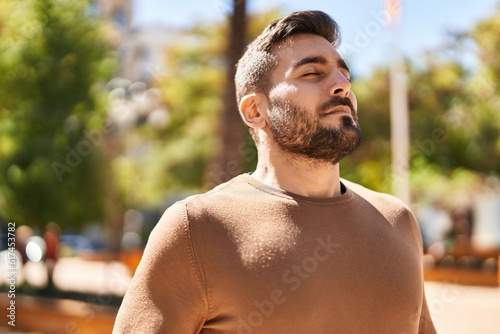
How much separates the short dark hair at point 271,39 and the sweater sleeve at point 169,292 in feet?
1.52

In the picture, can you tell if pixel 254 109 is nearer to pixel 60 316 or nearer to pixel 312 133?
pixel 312 133

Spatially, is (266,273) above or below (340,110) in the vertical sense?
below

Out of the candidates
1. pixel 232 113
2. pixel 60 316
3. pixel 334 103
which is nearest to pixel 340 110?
pixel 334 103

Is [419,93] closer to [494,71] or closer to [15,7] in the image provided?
[494,71]

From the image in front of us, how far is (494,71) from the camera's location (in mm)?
15867

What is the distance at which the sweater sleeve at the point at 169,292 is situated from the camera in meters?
1.51

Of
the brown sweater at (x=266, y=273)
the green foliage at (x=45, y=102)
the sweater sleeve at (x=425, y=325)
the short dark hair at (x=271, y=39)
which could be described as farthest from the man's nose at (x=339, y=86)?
the green foliage at (x=45, y=102)

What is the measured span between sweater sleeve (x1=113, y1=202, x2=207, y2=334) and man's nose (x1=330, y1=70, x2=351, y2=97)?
1.69 feet

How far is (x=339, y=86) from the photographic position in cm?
172

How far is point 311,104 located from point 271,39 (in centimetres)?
22

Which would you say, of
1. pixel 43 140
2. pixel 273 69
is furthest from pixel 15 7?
pixel 273 69

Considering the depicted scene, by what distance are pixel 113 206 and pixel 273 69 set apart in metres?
22.6

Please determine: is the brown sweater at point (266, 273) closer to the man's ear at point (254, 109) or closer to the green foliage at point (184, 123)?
the man's ear at point (254, 109)

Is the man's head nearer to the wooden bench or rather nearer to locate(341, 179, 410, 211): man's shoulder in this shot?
locate(341, 179, 410, 211): man's shoulder
